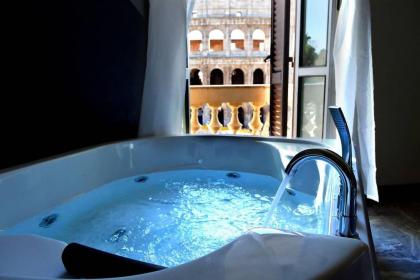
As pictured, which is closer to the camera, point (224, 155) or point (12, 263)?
point (12, 263)

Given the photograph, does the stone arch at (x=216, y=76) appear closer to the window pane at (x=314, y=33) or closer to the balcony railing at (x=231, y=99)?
the balcony railing at (x=231, y=99)

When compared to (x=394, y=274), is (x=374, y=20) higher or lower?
higher

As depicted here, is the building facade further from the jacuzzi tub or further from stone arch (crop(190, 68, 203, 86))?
the jacuzzi tub

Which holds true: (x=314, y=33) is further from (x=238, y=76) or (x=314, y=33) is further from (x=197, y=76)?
(x=238, y=76)

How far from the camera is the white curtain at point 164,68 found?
2184 mm

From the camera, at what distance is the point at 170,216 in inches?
63.2

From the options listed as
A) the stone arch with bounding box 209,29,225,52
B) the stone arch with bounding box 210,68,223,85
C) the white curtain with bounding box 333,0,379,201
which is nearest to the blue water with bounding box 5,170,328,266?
the white curtain with bounding box 333,0,379,201

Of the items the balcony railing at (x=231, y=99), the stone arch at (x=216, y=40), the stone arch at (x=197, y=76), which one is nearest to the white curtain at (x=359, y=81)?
the balcony railing at (x=231, y=99)

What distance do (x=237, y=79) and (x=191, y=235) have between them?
33.5 ft

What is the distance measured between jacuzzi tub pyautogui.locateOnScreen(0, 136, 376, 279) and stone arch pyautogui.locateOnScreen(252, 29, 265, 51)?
9145mm

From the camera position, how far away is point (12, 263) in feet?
2.08

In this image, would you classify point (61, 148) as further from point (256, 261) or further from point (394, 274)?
point (394, 274)

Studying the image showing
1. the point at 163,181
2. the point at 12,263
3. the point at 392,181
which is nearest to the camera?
the point at 12,263

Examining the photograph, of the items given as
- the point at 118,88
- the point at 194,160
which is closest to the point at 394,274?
the point at 194,160
